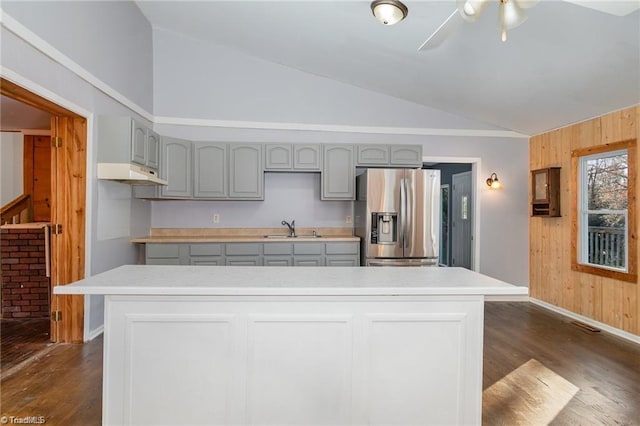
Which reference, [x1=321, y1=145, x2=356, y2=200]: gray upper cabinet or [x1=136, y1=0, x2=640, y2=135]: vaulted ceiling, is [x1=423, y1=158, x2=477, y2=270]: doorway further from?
[x1=321, y1=145, x2=356, y2=200]: gray upper cabinet

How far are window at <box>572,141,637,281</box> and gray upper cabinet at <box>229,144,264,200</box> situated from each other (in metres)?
3.85

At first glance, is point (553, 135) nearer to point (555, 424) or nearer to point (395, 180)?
point (395, 180)

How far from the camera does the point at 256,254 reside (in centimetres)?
407

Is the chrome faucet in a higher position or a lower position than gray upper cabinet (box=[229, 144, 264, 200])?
lower

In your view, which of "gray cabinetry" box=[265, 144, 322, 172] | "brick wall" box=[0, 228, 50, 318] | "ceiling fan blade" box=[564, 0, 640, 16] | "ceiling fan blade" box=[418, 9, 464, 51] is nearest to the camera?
"ceiling fan blade" box=[564, 0, 640, 16]

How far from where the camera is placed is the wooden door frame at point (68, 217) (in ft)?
9.89

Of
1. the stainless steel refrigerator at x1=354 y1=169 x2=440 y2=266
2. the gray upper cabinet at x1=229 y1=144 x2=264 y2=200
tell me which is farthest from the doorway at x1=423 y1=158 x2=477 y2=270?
the gray upper cabinet at x1=229 y1=144 x2=264 y2=200

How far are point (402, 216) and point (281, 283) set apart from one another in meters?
2.57

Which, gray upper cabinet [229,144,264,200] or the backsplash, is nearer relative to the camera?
gray upper cabinet [229,144,264,200]

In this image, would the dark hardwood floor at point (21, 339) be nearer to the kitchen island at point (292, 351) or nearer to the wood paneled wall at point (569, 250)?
the kitchen island at point (292, 351)

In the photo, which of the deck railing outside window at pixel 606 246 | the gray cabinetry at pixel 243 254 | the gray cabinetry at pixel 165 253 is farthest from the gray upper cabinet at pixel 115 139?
the deck railing outside window at pixel 606 246

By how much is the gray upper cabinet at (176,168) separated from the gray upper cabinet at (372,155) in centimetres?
216

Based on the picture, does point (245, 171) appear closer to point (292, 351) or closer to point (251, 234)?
point (251, 234)

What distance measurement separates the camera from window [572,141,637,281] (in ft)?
10.9
